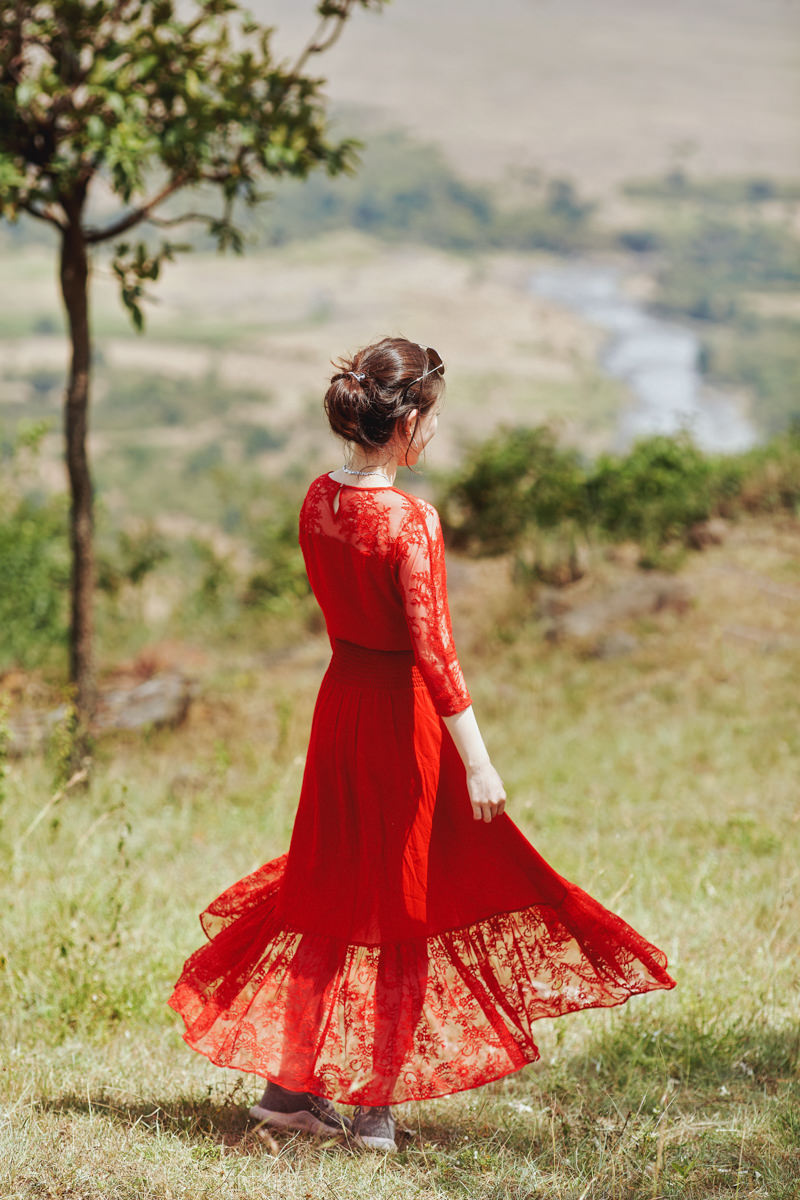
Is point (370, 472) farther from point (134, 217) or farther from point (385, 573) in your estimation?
point (134, 217)

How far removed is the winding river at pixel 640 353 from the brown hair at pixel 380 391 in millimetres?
79953

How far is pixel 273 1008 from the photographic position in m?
2.27

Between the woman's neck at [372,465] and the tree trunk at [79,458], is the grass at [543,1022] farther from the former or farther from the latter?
the woman's neck at [372,465]

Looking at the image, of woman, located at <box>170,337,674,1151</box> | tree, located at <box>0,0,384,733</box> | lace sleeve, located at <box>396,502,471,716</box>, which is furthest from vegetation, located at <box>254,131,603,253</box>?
lace sleeve, located at <box>396,502,471,716</box>

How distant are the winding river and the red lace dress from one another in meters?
80.0

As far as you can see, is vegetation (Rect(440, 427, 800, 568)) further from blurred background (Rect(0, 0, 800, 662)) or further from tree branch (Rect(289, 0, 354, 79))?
blurred background (Rect(0, 0, 800, 662))

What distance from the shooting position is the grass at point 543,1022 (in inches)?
86.1

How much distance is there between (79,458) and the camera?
201 inches

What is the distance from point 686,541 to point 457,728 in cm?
797

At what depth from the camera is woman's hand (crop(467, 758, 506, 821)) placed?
2.08m

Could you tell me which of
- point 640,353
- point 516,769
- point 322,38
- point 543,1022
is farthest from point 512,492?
point 640,353

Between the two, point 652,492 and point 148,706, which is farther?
point 652,492

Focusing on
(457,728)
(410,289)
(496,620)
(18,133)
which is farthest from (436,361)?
(410,289)

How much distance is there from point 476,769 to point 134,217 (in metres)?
3.82
